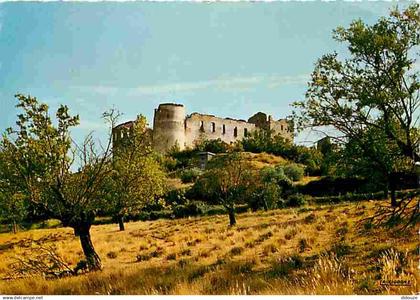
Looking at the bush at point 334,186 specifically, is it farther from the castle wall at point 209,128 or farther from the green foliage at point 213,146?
the green foliage at point 213,146

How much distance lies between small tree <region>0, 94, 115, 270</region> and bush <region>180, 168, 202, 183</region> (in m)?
1.06

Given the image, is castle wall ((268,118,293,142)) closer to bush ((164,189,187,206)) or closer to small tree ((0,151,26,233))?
bush ((164,189,187,206))

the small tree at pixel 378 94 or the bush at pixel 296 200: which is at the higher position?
the small tree at pixel 378 94

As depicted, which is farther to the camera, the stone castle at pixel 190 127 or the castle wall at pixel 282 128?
the stone castle at pixel 190 127

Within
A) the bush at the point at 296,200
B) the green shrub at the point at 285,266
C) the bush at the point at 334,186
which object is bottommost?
the green shrub at the point at 285,266

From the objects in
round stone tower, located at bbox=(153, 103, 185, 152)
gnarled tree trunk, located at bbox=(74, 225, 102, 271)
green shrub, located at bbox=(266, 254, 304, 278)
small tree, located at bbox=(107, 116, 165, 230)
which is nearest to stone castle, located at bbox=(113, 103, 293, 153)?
round stone tower, located at bbox=(153, 103, 185, 152)

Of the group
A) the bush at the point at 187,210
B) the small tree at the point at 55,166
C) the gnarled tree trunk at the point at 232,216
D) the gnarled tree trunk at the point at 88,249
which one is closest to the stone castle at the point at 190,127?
the small tree at the point at 55,166

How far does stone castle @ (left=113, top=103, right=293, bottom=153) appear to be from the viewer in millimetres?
6266

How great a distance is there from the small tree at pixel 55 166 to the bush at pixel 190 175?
1.06 meters

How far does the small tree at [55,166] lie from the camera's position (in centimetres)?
583

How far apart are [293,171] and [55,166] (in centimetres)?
259

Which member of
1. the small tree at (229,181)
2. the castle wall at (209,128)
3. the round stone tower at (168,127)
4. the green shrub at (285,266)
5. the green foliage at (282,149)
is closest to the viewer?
the green shrub at (285,266)

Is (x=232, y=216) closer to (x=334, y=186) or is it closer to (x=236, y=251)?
(x=236, y=251)

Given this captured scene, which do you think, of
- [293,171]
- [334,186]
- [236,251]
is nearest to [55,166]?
[236,251]
